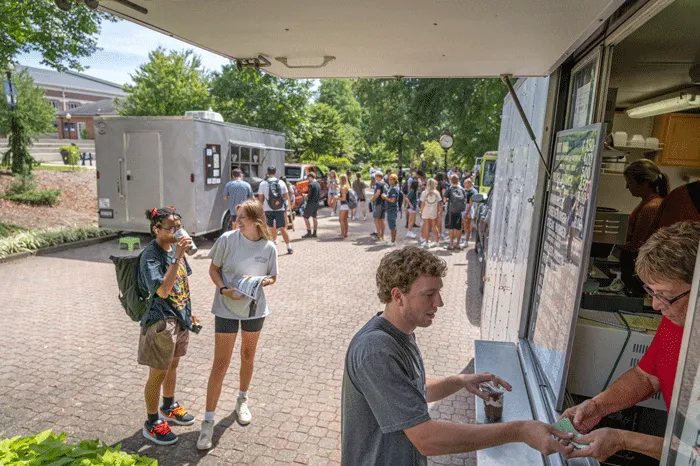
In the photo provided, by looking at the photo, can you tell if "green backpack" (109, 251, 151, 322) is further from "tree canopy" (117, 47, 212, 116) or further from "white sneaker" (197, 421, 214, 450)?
"tree canopy" (117, 47, 212, 116)

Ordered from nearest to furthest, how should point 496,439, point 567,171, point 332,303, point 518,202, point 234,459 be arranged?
point 496,439 → point 567,171 → point 234,459 → point 518,202 → point 332,303

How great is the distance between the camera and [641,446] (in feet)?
5.08

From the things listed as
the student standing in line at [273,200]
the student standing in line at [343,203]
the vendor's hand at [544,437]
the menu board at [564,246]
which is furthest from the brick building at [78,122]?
the vendor's hand at [544,437]

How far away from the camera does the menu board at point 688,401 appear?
1.09 meters

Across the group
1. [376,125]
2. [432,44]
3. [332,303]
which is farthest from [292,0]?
[376,125]

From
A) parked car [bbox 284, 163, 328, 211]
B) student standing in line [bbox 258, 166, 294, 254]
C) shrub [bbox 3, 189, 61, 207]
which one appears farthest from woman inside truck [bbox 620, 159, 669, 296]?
shrub [bbox 3, 189, 61, 207]

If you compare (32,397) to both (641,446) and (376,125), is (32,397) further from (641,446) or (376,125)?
(376,125)

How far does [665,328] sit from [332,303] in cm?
594

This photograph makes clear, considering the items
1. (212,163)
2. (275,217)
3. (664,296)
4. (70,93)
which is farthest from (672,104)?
(70,93)

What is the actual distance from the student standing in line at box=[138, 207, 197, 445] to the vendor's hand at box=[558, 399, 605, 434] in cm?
283

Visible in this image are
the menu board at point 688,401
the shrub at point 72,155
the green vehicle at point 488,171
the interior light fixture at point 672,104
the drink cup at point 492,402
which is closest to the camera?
the menu board at point 688,401

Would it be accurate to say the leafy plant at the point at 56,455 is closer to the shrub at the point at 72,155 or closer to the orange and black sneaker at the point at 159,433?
the orange and black sneaker at the point at 159,433

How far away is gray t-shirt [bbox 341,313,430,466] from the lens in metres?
1.65

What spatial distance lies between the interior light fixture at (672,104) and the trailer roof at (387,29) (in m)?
2.43
